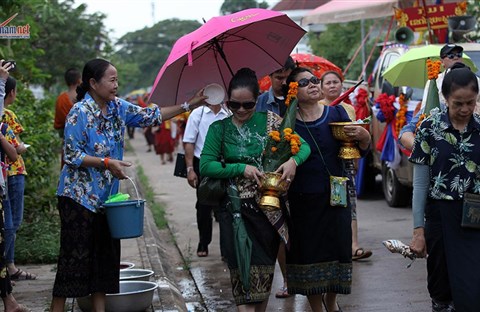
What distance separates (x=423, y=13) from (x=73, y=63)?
46.2 ft

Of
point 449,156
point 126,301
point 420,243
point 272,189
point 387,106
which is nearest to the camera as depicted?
point 449,156

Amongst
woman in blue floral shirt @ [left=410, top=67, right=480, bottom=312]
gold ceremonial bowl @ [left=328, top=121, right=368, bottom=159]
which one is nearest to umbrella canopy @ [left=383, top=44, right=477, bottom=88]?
gold ceremonial bowl @ [left=328, top=121, right=368, bottom=159]

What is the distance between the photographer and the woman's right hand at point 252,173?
19.1 ft

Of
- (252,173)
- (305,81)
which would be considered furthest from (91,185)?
(305,81)

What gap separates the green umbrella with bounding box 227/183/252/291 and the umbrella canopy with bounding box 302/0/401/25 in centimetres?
1238

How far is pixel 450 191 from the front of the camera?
5035 mm

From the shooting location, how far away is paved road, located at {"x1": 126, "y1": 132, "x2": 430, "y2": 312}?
7621 millimetres

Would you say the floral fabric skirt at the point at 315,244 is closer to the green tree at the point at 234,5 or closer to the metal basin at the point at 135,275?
the metal basin at the point at 135,275

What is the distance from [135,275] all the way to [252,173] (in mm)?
2067

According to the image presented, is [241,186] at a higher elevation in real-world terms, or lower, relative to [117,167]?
lower

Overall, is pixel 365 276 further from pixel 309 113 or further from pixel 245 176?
pixel 245 176

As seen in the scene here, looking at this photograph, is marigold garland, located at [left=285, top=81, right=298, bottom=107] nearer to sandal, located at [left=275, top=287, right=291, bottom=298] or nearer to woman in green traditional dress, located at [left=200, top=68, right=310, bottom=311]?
woman in green traditional dress, located at [left=200, top=68, right=310, bottom=311]

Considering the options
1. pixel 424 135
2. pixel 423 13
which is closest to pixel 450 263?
pixel 424 135

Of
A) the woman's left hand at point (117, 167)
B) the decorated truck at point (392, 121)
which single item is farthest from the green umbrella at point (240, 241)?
the decorated truck at point (392, 121)
